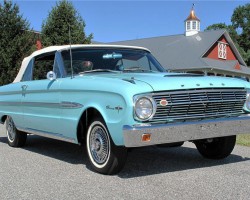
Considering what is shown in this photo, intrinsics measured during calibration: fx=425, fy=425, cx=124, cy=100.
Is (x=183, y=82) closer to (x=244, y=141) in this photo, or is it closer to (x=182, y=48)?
(x=244, y=141)

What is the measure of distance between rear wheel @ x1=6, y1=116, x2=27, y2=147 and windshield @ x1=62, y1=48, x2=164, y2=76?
2339 millimetres

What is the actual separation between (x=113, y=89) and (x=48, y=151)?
3.06 metres

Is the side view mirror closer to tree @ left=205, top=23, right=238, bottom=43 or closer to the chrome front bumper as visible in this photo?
the chrome front bumper

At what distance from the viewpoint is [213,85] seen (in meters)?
5.30

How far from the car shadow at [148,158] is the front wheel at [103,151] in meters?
A: 0.20

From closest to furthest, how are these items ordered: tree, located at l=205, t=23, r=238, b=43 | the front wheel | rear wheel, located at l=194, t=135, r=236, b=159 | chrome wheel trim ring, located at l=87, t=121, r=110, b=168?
the front wheel, chrome wheel trim ring, located at l=87, t=121, r=110, b=168, rear wheel, located at l=194, t=135, r=236, b=159, tree, located at l=205, t=23, r=238, b=43

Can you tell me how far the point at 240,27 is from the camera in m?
75.7

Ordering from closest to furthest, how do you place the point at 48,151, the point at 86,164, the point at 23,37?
the point at 86,164 → the point at 48,151 → the point at 23,37

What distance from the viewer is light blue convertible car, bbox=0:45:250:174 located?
4883 millimetres

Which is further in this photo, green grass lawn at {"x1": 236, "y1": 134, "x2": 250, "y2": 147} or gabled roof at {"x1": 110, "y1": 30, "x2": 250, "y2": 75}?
gabled roof at {"x1": 110, "y1": 30, "x2": 250, "y2": 75}

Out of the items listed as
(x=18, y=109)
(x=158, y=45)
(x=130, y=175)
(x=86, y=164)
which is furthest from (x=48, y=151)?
(x=158, y=45)

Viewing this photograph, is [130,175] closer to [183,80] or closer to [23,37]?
[183,80]

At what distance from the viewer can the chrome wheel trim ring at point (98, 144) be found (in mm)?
5324

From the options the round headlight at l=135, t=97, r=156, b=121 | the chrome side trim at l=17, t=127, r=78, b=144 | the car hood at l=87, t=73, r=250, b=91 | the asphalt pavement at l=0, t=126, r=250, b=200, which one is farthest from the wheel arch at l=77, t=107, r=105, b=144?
the round headlight at l=135, t=97, r=156, b=121
